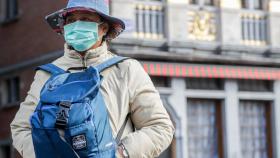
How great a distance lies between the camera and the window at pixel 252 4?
1936 centimetres

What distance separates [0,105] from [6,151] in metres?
1.14

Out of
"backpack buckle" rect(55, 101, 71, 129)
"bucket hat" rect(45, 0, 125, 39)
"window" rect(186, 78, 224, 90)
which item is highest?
"bucket hat" rect(45, 0, 125, 39)

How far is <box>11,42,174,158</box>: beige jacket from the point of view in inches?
133

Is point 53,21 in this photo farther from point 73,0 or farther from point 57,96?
point 57,96

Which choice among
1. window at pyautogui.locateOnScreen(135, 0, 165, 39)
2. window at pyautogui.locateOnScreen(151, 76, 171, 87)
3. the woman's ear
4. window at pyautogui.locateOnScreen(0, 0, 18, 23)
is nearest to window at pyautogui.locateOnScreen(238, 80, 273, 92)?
window at pyautogui.locateOnScreen(151, 76, 171, 87)

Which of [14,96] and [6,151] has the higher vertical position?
[14,96]

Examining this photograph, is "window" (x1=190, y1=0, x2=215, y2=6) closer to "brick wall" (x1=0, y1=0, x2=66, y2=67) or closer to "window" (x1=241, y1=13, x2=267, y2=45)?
"window" (x1=241, y1=13, x2=267, y2=45)

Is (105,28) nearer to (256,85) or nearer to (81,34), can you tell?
(81,34)

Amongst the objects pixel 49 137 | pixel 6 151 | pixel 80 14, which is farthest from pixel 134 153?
pixel 6 151

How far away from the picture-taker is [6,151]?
2106 cm

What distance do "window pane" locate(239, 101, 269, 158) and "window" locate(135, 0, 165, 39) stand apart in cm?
263

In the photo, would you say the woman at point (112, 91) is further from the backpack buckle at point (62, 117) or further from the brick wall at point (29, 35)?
the brick wall at point (29, 35)

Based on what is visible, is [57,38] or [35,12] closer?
[57,38]

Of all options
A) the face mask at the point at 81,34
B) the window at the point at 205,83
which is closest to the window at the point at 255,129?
the window at the point at 205,83
